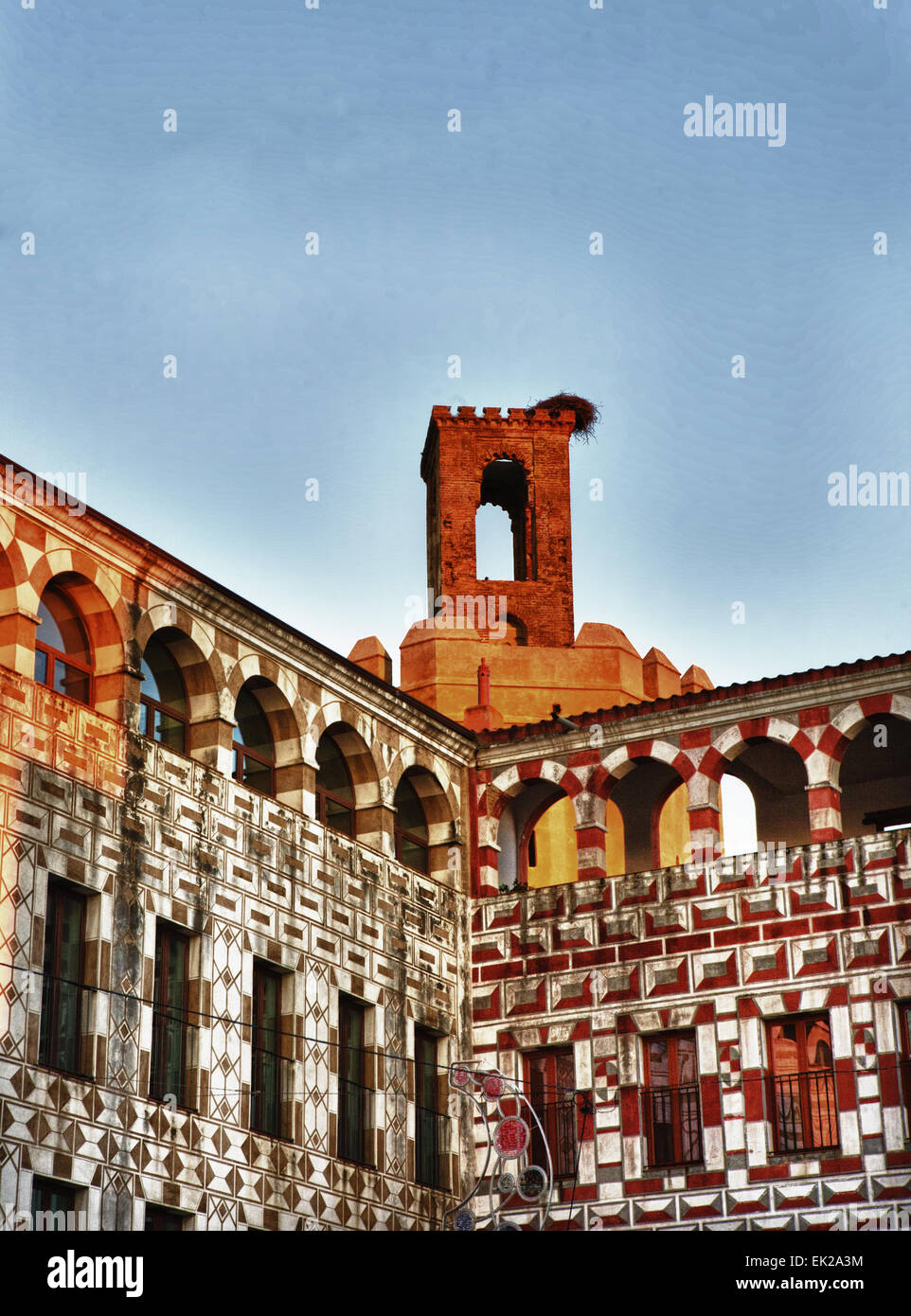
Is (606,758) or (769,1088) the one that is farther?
(606,758)

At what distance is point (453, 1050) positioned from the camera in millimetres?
25219

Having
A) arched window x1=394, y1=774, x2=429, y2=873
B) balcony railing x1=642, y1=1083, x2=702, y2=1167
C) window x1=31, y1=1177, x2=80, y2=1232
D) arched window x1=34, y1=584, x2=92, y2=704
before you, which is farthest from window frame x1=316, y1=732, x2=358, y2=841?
window x1=31, y1=1177, x2=80, y2=1232

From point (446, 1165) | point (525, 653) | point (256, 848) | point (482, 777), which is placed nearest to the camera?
point (256, 848)

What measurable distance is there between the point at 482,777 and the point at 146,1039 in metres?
7.08

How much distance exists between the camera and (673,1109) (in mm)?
24234

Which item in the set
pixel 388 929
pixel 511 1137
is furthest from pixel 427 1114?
pixel 388 929

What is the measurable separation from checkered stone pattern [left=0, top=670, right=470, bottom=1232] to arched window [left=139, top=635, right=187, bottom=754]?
1.62ft

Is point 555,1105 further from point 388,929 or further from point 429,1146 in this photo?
point 388,929

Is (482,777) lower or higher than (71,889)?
higher

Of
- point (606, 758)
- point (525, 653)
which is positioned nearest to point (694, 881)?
point (606, 758)

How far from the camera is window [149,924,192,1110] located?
2097 centimetres

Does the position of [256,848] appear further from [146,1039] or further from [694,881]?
[694,881]
